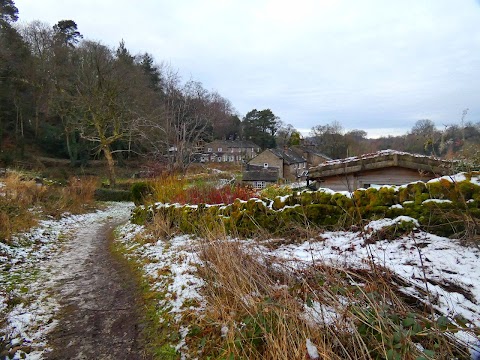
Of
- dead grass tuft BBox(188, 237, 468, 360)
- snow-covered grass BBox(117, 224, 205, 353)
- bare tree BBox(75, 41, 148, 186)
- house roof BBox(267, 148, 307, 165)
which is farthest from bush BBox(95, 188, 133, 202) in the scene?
house roof BBox(267, 148, 307, 165)

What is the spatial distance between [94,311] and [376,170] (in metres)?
6.64

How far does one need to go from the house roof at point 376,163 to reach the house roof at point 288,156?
35.7 m

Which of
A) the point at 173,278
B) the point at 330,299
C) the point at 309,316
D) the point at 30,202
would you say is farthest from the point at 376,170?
the point at 30,202

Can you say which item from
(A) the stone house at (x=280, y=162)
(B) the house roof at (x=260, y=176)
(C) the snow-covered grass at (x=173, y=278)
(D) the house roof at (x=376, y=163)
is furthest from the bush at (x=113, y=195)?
(A) the stone house at (x=280, y=162)

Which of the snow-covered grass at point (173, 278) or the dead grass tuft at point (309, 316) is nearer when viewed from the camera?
the dead grass tuft at point (309, 316)

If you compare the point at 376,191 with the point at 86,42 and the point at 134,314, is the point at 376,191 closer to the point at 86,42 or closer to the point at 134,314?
the point at 134,314

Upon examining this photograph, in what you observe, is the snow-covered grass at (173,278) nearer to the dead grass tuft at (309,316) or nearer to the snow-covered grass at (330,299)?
the snow-covered grass at (330,299)

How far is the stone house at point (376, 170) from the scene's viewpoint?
6641mm

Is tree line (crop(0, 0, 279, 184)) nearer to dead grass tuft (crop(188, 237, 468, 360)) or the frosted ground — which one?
the frosted ground

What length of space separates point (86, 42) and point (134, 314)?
3009cm

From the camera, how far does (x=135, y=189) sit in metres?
15.3

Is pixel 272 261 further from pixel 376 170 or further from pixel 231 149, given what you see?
pixel 231 149

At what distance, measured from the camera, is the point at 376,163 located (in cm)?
699

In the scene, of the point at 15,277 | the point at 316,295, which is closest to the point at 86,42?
the point at 15,277
